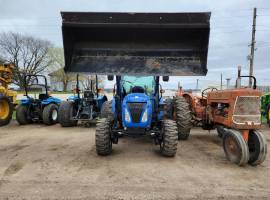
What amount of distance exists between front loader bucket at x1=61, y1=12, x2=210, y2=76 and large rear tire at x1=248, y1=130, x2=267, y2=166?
5.43ft

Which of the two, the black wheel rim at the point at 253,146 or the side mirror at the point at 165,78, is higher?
the side mirror at the point at 165,78

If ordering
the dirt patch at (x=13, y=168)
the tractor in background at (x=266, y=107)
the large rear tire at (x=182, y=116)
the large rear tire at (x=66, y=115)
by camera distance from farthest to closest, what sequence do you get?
the tractor in background at (x=266, y=107)
the large rear tire at (x=66, y=115)
the large rear tire at (x=182, y=116)
the dirt patch at (x=13, y=168)

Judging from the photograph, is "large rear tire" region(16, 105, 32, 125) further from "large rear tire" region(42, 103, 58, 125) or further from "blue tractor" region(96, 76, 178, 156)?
"blue tractor" region(96, 76, 178, 156)

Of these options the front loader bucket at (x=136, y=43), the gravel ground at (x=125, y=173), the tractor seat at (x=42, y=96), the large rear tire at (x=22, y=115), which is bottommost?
the gravel ground at (x=125, y=173)

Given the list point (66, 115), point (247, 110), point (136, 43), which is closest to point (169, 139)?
point (247, 110)

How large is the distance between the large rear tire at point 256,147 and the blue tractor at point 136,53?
4.80 ft

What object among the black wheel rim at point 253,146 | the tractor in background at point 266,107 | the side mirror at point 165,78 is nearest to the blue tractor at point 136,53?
the side mirror at point 165,78

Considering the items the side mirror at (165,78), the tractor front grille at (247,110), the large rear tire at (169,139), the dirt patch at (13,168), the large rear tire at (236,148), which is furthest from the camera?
the side mirror at (165,78)

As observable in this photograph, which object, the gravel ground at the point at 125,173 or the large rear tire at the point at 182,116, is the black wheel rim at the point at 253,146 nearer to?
the gravel ground at the point at 125,173

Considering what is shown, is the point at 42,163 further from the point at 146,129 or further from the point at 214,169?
the point at 214,169

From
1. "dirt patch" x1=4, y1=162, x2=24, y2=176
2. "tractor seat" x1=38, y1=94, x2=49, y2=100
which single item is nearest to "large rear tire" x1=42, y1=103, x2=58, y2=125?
"tractor seat" x1=38, y1=94, x2=49, y2=100

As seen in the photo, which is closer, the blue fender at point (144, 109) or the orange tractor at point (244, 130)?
the orange tractor at point (244, 130)

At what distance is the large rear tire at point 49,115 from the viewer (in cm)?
1211

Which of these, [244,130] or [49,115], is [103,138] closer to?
[244,130]
